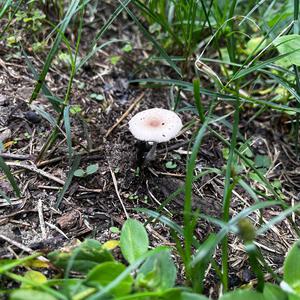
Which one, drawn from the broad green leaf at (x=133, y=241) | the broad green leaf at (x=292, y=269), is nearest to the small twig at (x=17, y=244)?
the broad green leaf at (x=133, y=241)

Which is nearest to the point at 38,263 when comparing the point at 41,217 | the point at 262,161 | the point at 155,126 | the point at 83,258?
the point at 83,258

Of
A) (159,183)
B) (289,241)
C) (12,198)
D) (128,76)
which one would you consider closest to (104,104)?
(128,76)

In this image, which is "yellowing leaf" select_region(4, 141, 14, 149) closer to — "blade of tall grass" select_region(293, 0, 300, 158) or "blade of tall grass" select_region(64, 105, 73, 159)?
"blade of tall grass" select_region(64, 105, 73, 159)

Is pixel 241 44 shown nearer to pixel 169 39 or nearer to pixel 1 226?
pixel 169 39

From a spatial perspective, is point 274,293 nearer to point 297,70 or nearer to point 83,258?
point 83,258

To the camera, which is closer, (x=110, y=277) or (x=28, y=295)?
(x=28, y=295)

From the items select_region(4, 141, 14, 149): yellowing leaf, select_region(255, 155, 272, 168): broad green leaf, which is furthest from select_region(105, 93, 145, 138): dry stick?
select_region(255, 155, 272, 168): broad green leaf
